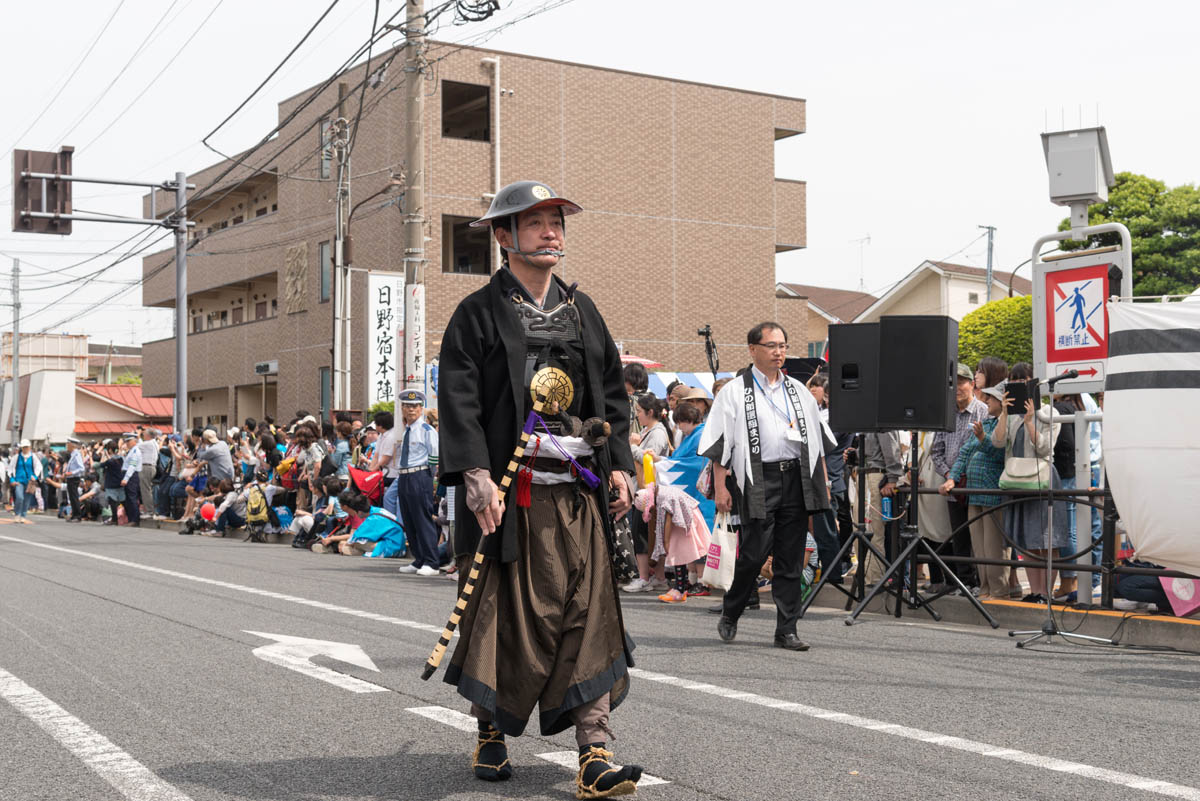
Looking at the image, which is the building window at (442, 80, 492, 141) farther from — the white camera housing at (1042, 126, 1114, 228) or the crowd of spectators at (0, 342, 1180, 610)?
the white camera housing at (1042, 126, 1114, 228)

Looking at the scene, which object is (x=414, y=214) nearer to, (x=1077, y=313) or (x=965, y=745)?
(x=1077, y=313)

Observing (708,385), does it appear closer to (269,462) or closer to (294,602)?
(269,462)

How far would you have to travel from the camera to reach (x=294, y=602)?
11.1 metres

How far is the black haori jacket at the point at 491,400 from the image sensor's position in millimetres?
4727

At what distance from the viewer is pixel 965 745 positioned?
543 centimetres

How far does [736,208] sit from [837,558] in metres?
28.9

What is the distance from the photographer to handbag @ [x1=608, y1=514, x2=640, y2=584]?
4977 millimetres

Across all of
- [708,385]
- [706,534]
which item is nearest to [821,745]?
[706,534]

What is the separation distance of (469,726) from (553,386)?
1.78m

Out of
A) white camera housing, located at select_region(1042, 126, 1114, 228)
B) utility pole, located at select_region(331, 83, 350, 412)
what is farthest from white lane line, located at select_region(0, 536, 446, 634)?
utility pole, located at select_region(331, 83, 350, 412)

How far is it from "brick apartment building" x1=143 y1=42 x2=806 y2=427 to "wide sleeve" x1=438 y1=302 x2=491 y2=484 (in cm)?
2738

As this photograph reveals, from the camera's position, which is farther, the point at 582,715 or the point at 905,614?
the point at 905,614

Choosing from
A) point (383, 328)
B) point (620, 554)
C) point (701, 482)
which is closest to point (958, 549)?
point (701, 482)

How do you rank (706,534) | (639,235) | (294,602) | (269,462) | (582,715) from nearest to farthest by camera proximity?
(582,715)
(294,602)
(706,534)
(269,462)
(639,235)
